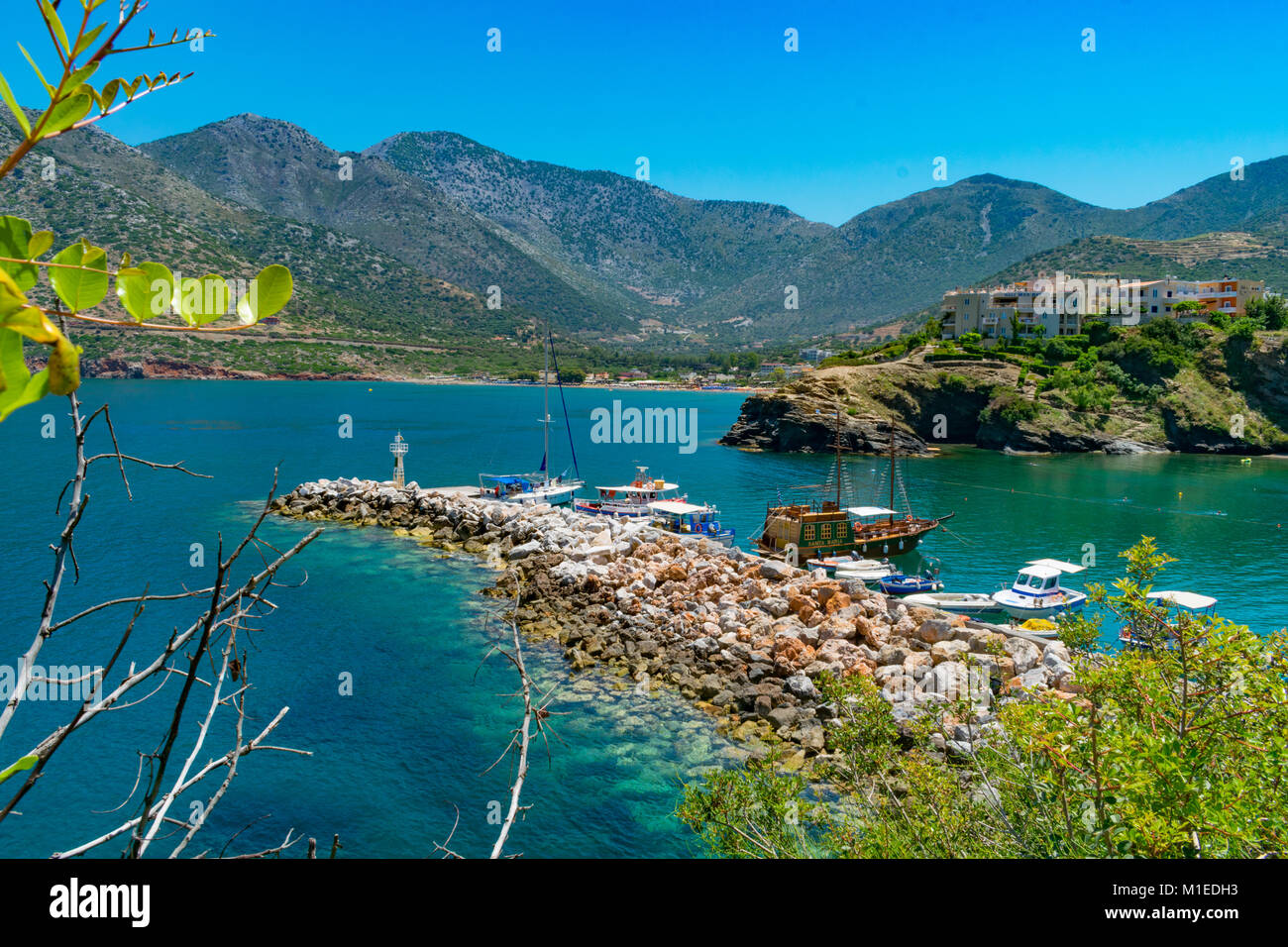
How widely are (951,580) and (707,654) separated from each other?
15.8 metres

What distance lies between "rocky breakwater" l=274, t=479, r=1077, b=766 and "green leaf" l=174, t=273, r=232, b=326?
1249 centimetres

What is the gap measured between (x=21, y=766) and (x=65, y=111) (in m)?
1.26

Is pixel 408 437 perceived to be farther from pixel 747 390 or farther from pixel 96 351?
pixel 747 390

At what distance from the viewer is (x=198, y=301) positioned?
47.8 inches

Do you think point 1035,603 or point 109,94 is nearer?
point 109,94

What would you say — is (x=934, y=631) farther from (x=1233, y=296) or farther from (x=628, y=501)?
(x=1233, y=296)

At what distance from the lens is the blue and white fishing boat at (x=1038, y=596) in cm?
2630

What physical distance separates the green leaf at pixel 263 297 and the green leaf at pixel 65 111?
0.30 metres

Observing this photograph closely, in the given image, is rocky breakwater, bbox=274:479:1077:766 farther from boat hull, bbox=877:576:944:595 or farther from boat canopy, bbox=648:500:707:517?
boat hull, bbox=877:576:944:595

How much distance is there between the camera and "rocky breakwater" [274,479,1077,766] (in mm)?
16906

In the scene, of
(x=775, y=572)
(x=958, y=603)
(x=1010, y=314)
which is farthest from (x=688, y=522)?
(x=1010, y=314)

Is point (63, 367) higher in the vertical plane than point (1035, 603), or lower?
higher

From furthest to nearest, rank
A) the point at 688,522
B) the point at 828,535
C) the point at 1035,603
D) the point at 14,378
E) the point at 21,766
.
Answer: the point at 688,522 < the point at 828,535 < the point at 1035,603 < the point at 21,766 < the point at 14,378
